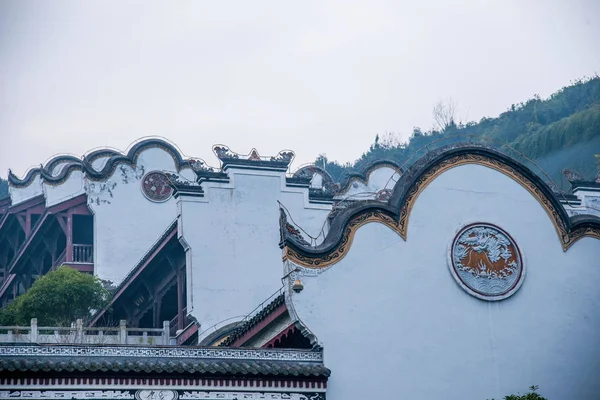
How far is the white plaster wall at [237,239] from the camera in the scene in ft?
108

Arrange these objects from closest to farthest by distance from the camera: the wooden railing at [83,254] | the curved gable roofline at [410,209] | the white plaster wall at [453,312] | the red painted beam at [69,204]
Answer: the white plaster wall at [453,312] < the curved gable roofline at [410,209] < the wooden railing at [83,254] < the red painted beam at [69,204]

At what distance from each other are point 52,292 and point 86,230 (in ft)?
36.2

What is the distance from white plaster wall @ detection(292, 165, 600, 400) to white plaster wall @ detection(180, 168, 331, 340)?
383 inches

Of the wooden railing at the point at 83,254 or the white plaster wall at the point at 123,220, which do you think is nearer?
the white plaster wall at the point at 123,220

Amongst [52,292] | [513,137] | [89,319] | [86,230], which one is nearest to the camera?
[52,292]

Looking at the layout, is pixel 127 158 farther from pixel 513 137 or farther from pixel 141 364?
pixel 513 137

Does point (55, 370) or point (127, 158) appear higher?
point (127, 158)

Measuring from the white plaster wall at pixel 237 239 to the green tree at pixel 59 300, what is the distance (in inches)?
237

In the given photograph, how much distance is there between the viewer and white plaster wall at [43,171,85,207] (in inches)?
1822

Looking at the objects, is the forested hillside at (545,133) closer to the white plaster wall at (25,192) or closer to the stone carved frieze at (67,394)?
the white plaster wall at (25,192)

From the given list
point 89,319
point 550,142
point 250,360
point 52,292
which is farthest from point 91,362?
point 550,142

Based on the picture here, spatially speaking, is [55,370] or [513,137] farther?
[513,137]

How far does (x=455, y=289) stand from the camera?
80.7ft

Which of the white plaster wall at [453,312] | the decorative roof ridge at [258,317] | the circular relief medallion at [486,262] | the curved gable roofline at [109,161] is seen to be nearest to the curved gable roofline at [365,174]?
the curved gable roofline at [109,161]
